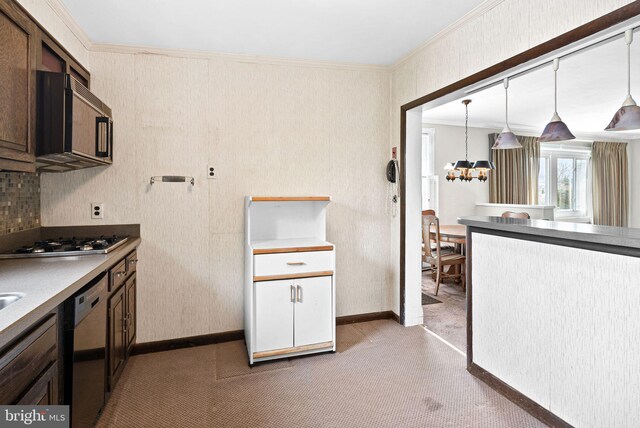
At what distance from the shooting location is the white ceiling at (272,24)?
226 centimetres

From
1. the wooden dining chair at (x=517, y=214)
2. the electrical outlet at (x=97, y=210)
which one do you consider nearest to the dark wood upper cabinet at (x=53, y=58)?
the electrical outlet at (x=97, y=210)

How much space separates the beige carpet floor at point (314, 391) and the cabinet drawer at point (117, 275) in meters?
0.70

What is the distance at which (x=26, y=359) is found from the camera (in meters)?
1.14

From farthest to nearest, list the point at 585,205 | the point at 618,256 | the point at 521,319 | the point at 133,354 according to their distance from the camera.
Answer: the point at 585,205 → the point at 133,354 → the point at 521,319 → the point at 618,256

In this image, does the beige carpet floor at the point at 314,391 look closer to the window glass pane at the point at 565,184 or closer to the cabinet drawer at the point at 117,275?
the cabinet drawer at the point at 117,275

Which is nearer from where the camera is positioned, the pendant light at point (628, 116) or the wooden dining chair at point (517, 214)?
the pendant light at point (628, 116)

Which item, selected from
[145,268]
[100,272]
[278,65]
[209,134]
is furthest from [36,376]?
[278,65]

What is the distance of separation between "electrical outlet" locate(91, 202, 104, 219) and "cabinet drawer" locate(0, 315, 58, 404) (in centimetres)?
163

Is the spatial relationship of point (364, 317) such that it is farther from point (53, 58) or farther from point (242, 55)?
point (53, 58)

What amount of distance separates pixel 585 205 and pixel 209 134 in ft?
27.3

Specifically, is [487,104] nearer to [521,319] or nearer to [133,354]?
[521,319]

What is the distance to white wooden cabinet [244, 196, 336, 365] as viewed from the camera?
262cm

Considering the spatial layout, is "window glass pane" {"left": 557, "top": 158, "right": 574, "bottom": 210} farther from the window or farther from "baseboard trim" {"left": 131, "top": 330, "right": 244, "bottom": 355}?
"baseboard trim" {"left": 131, "top": 330, "right": 244, "bottom": 355}

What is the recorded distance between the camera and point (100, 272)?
1844mm
